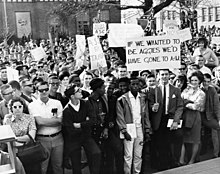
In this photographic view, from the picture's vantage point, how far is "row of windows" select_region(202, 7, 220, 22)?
34375 mm

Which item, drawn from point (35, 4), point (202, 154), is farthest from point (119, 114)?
point (35, 4)

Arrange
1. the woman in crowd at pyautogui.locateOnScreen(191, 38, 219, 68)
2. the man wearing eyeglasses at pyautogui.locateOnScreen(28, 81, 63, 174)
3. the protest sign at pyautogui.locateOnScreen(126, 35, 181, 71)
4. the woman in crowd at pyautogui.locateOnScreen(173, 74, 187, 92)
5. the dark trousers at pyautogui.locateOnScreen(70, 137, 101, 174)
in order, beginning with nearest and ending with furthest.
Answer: the man wearing eyeglasses at pyautogui.locateOnScreen(28, 81, 63, 174) → the dark trousers at pyautogui.locateOnScreen(70, 137, 101, 174) → the protest sign at pyautogui.locateOnScreen(126, 35, 181, 71) → the woman in crowd at pyautogui.locateOnScreen(173, 74, 187, 92) → the woman in crowd at pyautogui.locateOnScreen(191, 38, 219, 68)

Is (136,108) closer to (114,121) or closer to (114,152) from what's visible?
(114,121)

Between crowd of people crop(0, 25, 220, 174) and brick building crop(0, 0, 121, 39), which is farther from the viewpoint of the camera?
brick building crop(0, 0, 121, 39)

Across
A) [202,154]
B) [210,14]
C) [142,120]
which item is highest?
[210,14]

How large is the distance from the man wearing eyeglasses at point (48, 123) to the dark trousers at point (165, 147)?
1.68 metres

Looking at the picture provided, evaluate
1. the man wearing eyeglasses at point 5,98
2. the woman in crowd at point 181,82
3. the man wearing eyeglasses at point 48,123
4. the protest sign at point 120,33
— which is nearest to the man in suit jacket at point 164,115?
the woman in crowd at point 181,82

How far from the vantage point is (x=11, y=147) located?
342cm

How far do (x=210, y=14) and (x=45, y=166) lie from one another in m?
32.2

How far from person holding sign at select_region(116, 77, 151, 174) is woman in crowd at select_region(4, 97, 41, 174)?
4.40 feet

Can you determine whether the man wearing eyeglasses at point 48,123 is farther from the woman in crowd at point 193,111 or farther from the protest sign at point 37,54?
the protest sign at point 37,54

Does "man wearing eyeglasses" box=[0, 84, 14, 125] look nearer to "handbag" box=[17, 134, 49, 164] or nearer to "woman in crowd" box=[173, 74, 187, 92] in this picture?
"handbag" box=[17, 134, 49, 164]

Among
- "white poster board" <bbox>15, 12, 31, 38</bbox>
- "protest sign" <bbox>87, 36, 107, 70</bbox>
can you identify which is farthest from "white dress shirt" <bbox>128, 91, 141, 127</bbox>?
"white poster board" <bbox>15, 12, 31, 38</bbox>

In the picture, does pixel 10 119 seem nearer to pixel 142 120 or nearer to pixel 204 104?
pixel 142 120
